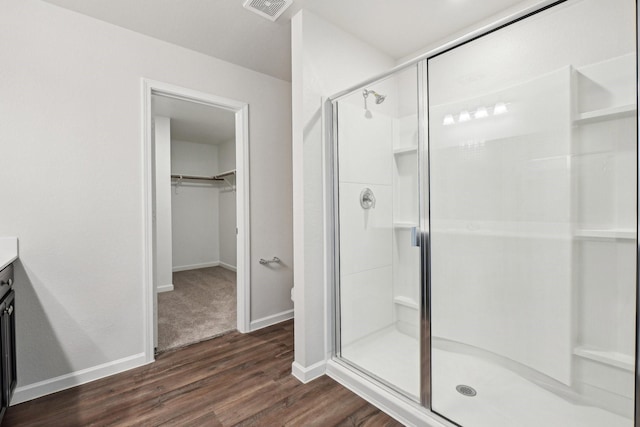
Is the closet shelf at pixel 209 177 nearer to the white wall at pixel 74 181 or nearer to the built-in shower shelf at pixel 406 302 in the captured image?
the white wall at pixel 74 181

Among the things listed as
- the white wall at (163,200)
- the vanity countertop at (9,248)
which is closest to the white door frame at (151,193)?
the vanity countertop at (9,248)

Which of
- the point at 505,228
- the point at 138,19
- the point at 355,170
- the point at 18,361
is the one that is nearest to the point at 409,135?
the point at 355,170

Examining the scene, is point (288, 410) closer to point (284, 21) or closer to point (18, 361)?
point (18, 361)

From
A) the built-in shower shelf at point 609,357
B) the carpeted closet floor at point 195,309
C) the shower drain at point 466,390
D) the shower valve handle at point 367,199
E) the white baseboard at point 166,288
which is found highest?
the shower valve handle at point 367,199

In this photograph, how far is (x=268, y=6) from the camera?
6.14 ft

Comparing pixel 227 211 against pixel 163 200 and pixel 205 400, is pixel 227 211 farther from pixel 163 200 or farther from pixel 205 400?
pixel 205 400

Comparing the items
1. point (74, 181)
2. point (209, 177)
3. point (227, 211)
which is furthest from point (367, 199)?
point (209, 177)

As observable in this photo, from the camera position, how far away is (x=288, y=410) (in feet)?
5.46

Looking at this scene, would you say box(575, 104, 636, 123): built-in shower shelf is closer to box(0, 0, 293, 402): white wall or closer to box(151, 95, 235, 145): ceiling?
box(0, 0, 293, 402): white wall

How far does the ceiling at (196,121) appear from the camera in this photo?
12.1 ft

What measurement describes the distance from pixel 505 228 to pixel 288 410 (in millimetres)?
1675

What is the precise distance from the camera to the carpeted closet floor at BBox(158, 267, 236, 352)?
263 cm

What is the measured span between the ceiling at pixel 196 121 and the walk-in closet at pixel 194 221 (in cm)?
1

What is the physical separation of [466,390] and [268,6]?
2595mm
